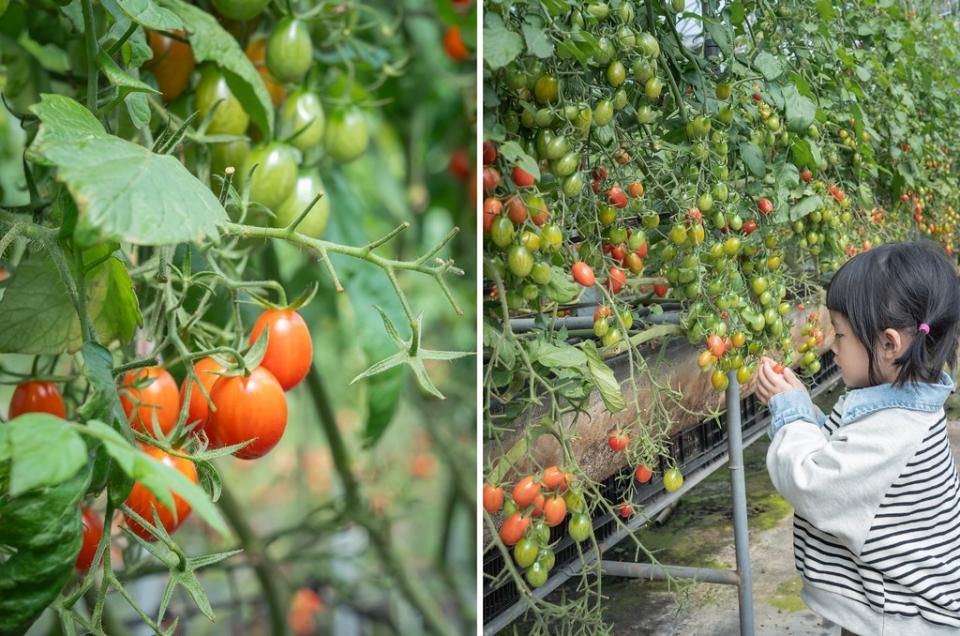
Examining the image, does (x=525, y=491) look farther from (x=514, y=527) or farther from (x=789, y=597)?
(x=789, y=597)

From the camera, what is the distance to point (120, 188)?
236 millimetres

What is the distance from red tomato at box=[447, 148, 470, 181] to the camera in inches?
34.4

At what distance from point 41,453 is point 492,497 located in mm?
610

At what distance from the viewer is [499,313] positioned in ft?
2.68

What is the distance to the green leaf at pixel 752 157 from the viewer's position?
3.82ft

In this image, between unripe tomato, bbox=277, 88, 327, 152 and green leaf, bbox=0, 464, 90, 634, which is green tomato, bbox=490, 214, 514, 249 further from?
green leaf, bbox=0, 464, 90, 634

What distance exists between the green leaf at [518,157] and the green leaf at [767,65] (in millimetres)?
545

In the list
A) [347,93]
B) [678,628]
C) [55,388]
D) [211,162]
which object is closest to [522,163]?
[347,93]

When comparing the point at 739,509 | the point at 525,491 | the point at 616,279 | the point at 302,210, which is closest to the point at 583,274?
the point at 616,279

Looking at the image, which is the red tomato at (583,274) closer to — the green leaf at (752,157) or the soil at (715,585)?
the green leaf at (752,157)

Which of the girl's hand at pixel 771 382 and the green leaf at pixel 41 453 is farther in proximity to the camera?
the girl's hand at pixel 771 382

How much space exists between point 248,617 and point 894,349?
2.70 ft

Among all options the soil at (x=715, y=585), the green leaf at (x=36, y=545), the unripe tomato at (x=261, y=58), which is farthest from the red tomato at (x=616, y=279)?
the green leaf at (x=36, y=545)

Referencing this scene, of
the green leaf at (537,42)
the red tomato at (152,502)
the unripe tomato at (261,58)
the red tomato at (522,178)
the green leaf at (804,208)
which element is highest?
the green leaf at (537,42)
